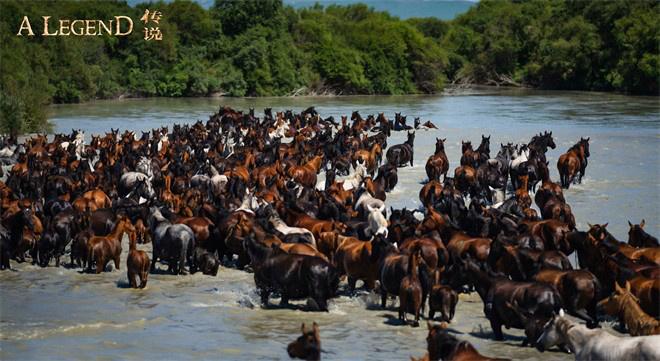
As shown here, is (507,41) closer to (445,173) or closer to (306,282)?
(445,173)

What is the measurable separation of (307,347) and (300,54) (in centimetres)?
6245

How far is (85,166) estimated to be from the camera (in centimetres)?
2220

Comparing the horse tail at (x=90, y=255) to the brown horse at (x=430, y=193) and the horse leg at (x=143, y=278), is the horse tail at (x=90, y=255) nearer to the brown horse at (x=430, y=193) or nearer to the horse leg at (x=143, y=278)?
the horse leg at (x=143, y=278)

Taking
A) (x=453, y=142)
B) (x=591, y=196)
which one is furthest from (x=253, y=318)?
(x=453, y=142)

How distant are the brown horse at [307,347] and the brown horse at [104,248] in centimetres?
551

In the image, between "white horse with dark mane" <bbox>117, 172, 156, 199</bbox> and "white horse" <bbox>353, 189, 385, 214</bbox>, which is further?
"white horse with dark mane" <bbox>117, 172, 156, 199</bbox>

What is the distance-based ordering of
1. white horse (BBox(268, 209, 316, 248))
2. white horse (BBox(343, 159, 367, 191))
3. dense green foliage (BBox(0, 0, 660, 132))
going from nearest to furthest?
white horse (BBox(268, 209, 316, 248)) → white horse (BBox(343, 159, 367, 191)) → dense green foliage (BBox(0, 0, 660, 132))

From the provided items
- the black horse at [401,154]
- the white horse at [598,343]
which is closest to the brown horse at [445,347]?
the white horse at [598,343]

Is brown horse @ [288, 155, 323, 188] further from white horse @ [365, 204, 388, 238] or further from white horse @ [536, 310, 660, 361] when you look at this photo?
white horse @ [536, 310, 660, 361]

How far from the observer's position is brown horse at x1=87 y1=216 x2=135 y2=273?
47.8 ft

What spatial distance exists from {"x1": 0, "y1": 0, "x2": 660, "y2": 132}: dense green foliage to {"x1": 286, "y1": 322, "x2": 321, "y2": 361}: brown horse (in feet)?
147

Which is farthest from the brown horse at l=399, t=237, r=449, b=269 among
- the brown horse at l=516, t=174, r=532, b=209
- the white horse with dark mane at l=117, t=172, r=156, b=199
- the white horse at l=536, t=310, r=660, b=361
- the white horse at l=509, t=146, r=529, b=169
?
the white horse at l=509, t=146, r=529, b=169

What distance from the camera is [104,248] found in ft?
47.8

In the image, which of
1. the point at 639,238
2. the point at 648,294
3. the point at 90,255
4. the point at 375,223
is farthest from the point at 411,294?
the point at 90,255
